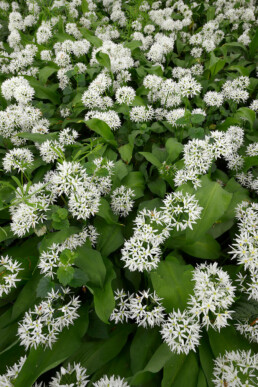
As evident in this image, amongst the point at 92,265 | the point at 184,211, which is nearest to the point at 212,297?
the point at 184,211

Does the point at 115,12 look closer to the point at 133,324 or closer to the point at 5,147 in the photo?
the point at 5,147

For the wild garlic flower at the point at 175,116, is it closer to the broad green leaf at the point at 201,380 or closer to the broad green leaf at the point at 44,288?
the broad green leaf at the point at 44,288

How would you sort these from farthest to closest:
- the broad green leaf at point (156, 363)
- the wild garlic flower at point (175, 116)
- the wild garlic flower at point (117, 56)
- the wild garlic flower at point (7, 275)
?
1. the wild garlic flower at point (117, 56)
2. the wild garlic flower at point (175, 116)
3. the wild garlic flower at point (7, 275)
4. the broad green leaf at point (156, 363)

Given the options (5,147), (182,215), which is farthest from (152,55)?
(182,215)

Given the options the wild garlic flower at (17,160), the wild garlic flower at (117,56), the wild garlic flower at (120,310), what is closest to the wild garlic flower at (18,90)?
the wild garlic flower at (17,160)

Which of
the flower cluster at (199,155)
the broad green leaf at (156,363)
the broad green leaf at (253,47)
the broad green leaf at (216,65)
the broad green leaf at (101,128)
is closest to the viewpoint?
the broad green leaf at (156,363)

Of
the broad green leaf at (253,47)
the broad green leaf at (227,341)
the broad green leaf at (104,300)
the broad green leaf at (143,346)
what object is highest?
the broad green leaf at (253,47)

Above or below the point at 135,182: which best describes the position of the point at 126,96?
above

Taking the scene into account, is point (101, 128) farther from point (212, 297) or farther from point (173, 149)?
point (212, 297)
